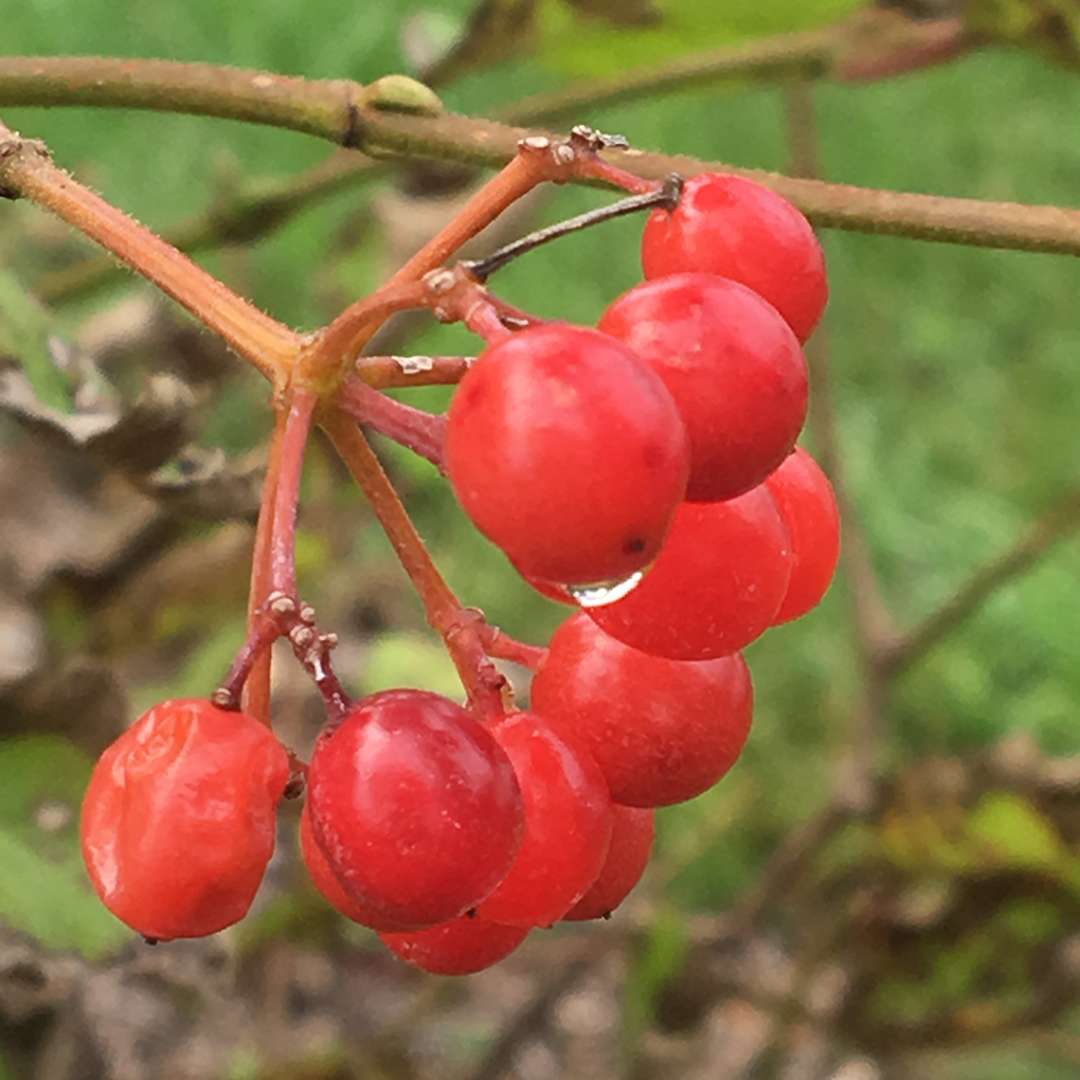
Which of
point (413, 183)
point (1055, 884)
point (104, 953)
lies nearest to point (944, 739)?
A: point (1055, 884)

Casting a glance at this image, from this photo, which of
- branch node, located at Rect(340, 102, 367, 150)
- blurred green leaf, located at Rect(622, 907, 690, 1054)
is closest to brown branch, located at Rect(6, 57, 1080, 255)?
branch node, located at Rect(340, 102, 367, 150)

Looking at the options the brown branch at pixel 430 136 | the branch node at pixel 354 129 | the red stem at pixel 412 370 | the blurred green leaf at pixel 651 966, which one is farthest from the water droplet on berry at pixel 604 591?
the blurred green leaf at pixel 651 966

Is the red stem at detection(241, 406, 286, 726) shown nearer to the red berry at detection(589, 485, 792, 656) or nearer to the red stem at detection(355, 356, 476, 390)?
the red stem at detection(355, 356, 476, 390)

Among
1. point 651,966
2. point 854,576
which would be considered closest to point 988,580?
point 854,576

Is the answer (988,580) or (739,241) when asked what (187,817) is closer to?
(739,241)

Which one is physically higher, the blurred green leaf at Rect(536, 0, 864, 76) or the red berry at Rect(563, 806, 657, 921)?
the red berry at Rect(563, 806, 657, 921)

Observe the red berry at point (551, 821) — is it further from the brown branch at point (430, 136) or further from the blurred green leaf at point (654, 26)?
the blurred green leaf at point (654, 26)
